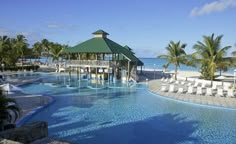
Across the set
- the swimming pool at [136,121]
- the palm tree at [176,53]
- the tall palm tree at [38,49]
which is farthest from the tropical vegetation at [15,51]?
the swimming pool at [136,121]

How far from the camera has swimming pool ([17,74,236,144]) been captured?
9453mm

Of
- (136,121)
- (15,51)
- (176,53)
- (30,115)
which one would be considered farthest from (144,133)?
(15,51)

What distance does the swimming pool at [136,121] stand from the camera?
372 inches

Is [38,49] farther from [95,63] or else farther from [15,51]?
[95,63]

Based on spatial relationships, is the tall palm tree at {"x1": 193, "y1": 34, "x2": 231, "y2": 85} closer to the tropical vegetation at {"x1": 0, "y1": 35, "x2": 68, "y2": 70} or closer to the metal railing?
the metal railing

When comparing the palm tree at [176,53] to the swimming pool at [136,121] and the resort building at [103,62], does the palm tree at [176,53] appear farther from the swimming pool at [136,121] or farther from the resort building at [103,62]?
the swimming pool at [136,121]

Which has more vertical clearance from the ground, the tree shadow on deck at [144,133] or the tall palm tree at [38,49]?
the tall palm tree at [38,49]

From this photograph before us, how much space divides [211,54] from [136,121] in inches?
585

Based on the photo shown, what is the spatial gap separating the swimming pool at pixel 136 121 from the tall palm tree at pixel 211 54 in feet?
29.2

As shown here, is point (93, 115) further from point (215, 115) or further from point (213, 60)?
point (213, 60)

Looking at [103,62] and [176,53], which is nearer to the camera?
[103,62]

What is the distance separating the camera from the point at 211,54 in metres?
23.3

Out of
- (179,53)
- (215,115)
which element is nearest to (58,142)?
(215,115)

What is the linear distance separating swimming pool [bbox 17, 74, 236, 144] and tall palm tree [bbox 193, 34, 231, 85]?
8.91m
